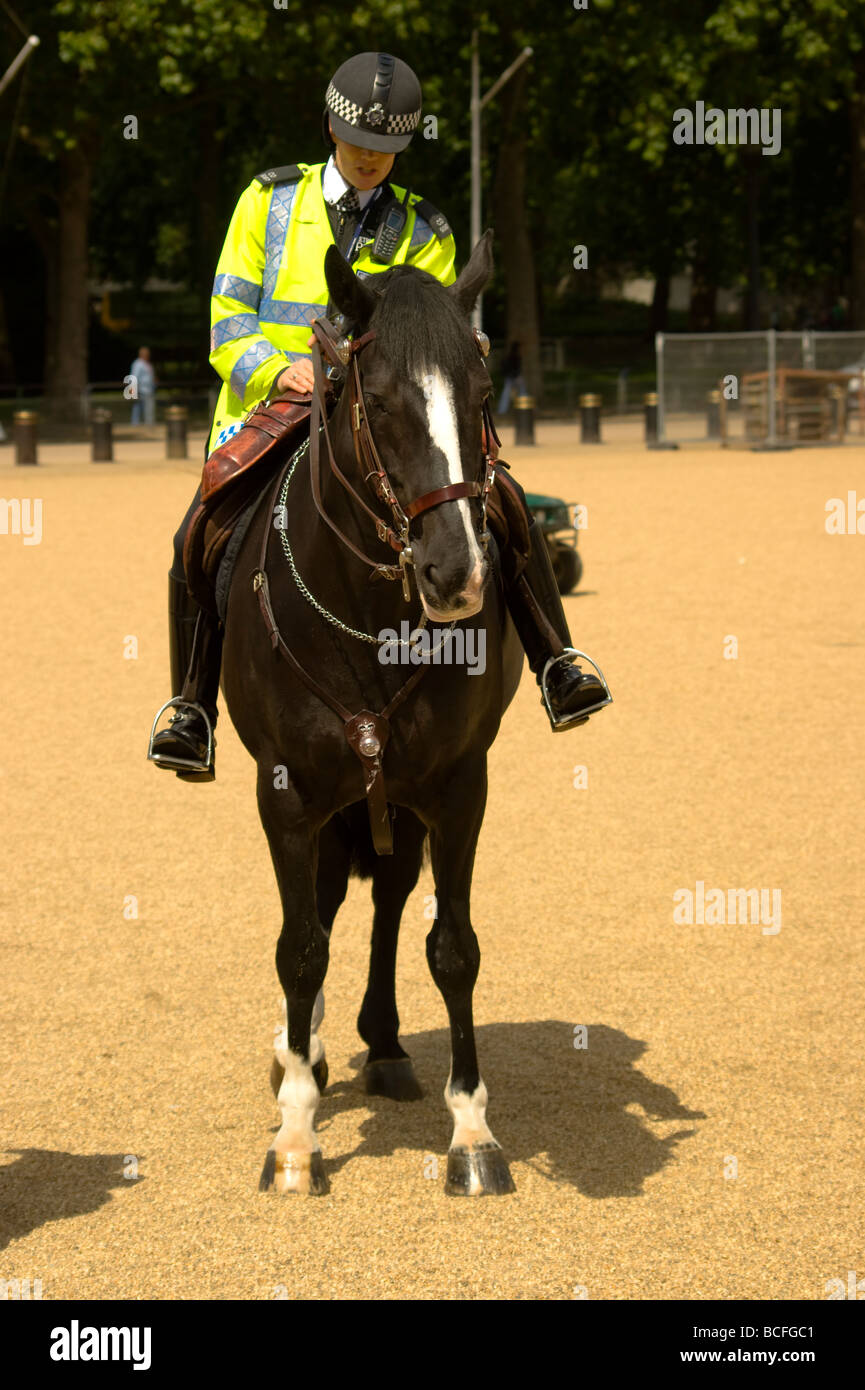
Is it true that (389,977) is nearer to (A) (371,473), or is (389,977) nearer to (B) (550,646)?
(B) (550,646)

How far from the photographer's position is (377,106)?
211 inches

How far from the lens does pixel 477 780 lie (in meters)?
5.41

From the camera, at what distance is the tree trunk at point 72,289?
4050cm

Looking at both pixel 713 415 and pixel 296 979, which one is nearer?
pixel 296 979

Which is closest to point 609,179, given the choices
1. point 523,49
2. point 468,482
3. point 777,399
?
point 523,49

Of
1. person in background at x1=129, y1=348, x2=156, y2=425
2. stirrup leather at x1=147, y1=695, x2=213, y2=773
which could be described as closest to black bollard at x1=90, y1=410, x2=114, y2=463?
person in background at x1=129, y1=348, x2=156, y2=425

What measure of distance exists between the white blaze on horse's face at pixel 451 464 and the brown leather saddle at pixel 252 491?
91 centimetres

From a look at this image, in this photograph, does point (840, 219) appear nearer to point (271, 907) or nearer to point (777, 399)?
point (777, 399)

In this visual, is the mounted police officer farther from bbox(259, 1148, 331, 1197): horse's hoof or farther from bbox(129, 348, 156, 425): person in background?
bbox(129, 348, 156, 425): person in background

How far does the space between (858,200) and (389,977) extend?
43.3 m

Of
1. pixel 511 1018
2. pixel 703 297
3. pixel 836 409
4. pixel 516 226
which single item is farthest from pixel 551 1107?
pixel 703 297

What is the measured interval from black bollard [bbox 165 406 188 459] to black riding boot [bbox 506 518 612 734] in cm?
2762

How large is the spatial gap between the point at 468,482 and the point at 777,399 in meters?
28.4

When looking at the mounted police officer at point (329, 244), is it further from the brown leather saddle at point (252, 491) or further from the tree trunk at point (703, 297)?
the tree trunk at point (703, 297)
